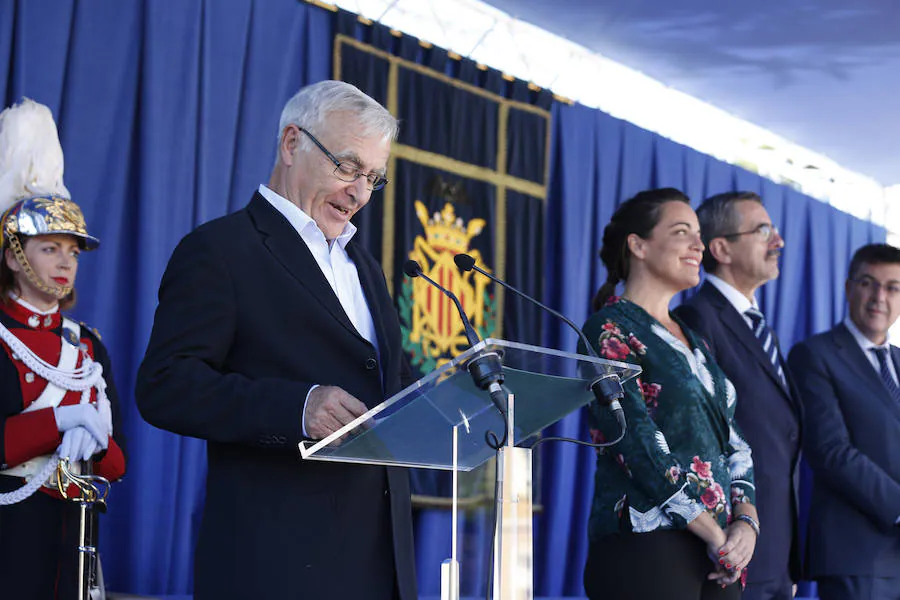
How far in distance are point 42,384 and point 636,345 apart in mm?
1525

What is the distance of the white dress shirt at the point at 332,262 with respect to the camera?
1966 millimetres

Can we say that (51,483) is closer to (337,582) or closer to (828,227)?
(337,582)

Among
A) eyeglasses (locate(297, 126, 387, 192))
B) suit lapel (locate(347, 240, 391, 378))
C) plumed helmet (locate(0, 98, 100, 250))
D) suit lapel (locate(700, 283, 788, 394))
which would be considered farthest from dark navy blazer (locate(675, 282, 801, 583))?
plumed helmet (locate(0, 98, 100, 250))

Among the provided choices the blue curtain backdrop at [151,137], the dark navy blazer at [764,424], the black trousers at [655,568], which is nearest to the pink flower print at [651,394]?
the black trousers at [655,568]

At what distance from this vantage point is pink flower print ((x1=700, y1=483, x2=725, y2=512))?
2.59m

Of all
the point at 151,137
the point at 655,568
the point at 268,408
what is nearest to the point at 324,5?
the point at 151,137

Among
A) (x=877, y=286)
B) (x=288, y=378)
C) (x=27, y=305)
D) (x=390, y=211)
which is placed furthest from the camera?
(x=390, y=211)

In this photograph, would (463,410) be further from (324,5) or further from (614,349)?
(324,5)

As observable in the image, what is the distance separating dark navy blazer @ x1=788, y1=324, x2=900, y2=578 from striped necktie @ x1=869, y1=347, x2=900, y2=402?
4 cm

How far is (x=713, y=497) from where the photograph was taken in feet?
8.55

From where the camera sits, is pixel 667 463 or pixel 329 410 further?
pixel 667 463

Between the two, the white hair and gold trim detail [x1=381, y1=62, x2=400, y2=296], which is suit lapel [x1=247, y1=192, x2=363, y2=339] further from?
gold trim detail [x1=381, y1=62, x2=400, y2=296]

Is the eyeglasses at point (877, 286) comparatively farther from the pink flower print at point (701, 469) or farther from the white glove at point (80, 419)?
the white glove at point (80, 419)

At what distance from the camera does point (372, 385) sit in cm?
188
